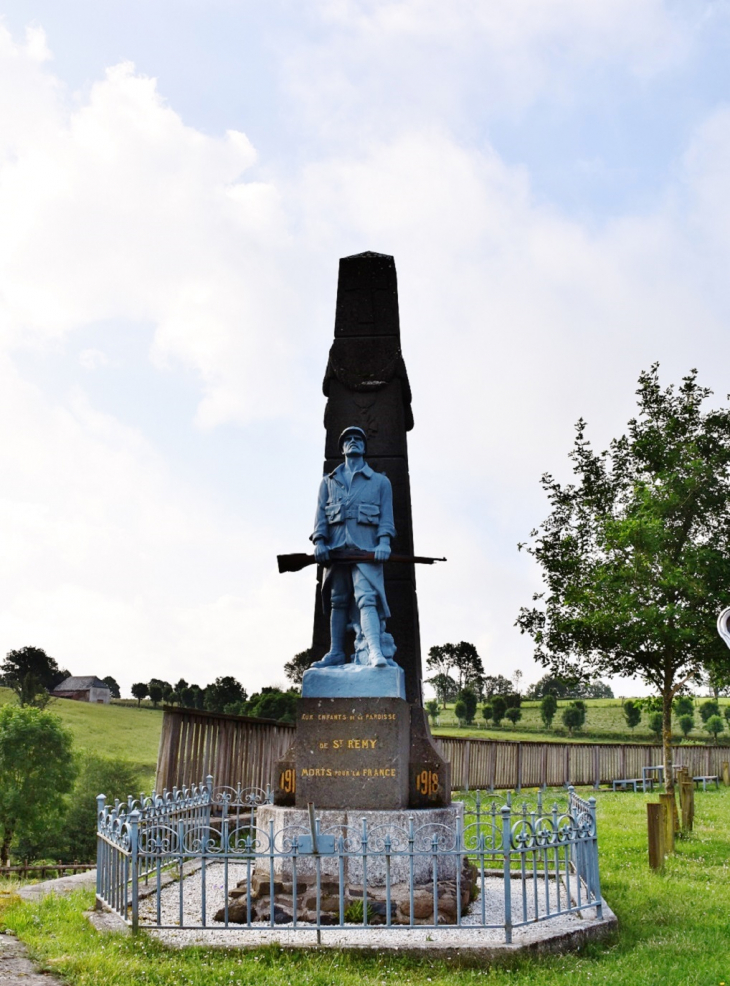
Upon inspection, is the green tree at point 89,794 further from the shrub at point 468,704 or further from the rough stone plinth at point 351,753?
the rough stone plinth at point 351,753

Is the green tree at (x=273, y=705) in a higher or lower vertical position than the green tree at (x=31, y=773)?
higher

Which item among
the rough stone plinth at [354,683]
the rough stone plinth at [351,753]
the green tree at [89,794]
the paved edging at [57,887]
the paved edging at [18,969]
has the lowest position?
the green tree at [89,794]

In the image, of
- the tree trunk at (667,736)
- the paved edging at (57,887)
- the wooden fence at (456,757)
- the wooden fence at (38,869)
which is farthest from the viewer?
the tree trunk at (667,736)

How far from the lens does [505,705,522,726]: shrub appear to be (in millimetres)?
53000

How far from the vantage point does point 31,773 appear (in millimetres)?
30109

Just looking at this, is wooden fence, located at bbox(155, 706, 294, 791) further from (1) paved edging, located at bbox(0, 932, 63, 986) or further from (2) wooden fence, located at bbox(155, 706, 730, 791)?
(1) paved edging, located at bbox(0, 932, 63, 986)

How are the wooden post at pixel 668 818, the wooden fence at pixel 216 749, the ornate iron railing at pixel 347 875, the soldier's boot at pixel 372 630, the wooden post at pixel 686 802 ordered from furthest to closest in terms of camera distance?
the wooden post at pixel 686 802 → the wooden fence at pixel 216 749 → the wooden post at pixel 668 818 → the soldier's boot at pixel 372 630 → the ornate iron railing at pixel 347 875

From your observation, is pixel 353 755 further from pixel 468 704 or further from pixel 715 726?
pixel 468 704

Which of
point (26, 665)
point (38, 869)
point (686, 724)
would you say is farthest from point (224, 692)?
point (38, 869)

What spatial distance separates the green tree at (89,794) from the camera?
106 ft

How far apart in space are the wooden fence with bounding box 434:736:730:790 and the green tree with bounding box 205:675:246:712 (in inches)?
1060

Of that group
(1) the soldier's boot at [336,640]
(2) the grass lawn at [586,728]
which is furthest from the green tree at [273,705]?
(1) the soldier's boot at [336,640]

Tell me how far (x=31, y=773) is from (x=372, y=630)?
1010 inches

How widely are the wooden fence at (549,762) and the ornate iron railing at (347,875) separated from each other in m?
12.3
